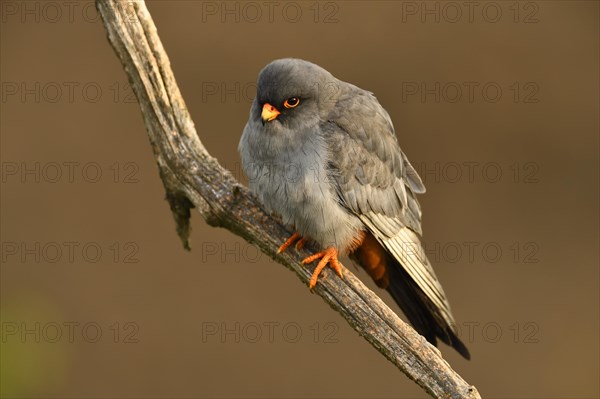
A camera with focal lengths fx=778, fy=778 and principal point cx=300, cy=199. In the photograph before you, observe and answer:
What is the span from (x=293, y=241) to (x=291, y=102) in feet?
2.18

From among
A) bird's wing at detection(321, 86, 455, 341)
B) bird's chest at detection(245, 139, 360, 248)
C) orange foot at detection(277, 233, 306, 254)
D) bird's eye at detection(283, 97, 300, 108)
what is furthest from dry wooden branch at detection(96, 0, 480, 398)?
bird's eye at detection(283, 97, 300, 108)

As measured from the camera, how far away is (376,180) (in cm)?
379

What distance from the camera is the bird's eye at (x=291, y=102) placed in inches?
143

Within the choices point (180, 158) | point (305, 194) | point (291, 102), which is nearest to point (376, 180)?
point (305, 194)

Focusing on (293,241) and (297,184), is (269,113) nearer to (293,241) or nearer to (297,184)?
(297,184)

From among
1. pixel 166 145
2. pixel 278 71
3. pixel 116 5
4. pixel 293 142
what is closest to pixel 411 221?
pixel 293 142

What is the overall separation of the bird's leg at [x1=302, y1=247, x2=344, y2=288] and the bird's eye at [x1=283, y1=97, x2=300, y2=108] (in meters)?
0.70

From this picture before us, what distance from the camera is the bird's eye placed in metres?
3.64

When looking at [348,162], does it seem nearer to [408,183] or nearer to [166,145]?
[408,183]

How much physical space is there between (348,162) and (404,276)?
27.0 inches

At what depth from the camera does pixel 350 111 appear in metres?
3.75

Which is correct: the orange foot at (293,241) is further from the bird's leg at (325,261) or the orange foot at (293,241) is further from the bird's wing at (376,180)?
the bird's wing at (376,180)

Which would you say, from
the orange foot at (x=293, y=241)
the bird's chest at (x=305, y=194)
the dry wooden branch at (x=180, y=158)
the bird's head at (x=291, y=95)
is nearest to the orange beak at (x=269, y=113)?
the bird's head at (x=291, y=95)

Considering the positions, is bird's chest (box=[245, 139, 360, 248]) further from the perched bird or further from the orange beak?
the orange beak
